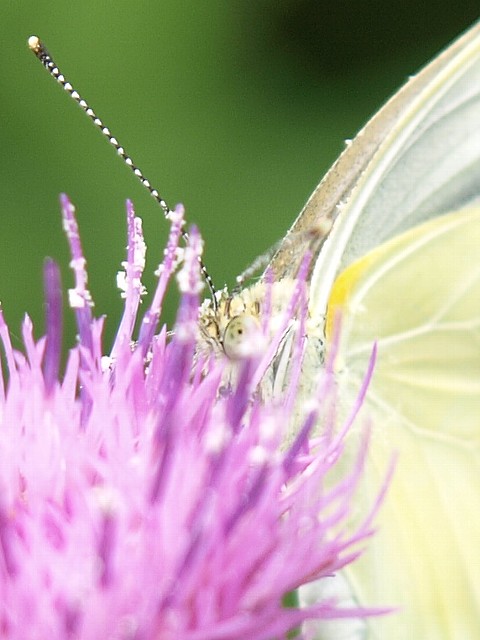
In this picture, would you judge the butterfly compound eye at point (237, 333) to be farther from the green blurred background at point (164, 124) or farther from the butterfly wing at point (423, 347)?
the green blurred background at point (164, 124)

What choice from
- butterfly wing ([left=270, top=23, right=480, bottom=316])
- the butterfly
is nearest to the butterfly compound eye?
the butterfly

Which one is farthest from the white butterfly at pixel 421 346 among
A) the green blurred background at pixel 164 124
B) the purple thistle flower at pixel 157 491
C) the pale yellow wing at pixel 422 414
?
the green blurred background at pixel 164 124

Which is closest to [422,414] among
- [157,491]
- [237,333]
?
[237,333]

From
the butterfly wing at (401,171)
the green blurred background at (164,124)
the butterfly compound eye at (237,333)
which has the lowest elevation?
the butterfly compound eye at (237,333)

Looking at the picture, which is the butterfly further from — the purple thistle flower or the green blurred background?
the green blurred background

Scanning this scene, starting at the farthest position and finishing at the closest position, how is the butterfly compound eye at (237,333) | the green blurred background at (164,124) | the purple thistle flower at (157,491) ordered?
the green blurred background at (164,124) → the butterfly compound eye at (237,333) → the purple thistle flower at (157,491)

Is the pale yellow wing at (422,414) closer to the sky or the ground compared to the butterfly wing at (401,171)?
closer to the ground

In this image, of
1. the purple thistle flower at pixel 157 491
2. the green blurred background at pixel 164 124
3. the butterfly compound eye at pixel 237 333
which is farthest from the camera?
the green blurred background at pixel 164 124

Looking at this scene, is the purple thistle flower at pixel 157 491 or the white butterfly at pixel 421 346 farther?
the white butterfly at pixel 421 346

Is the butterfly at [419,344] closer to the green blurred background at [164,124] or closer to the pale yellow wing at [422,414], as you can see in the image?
the pale yellow wing at [422,414]
